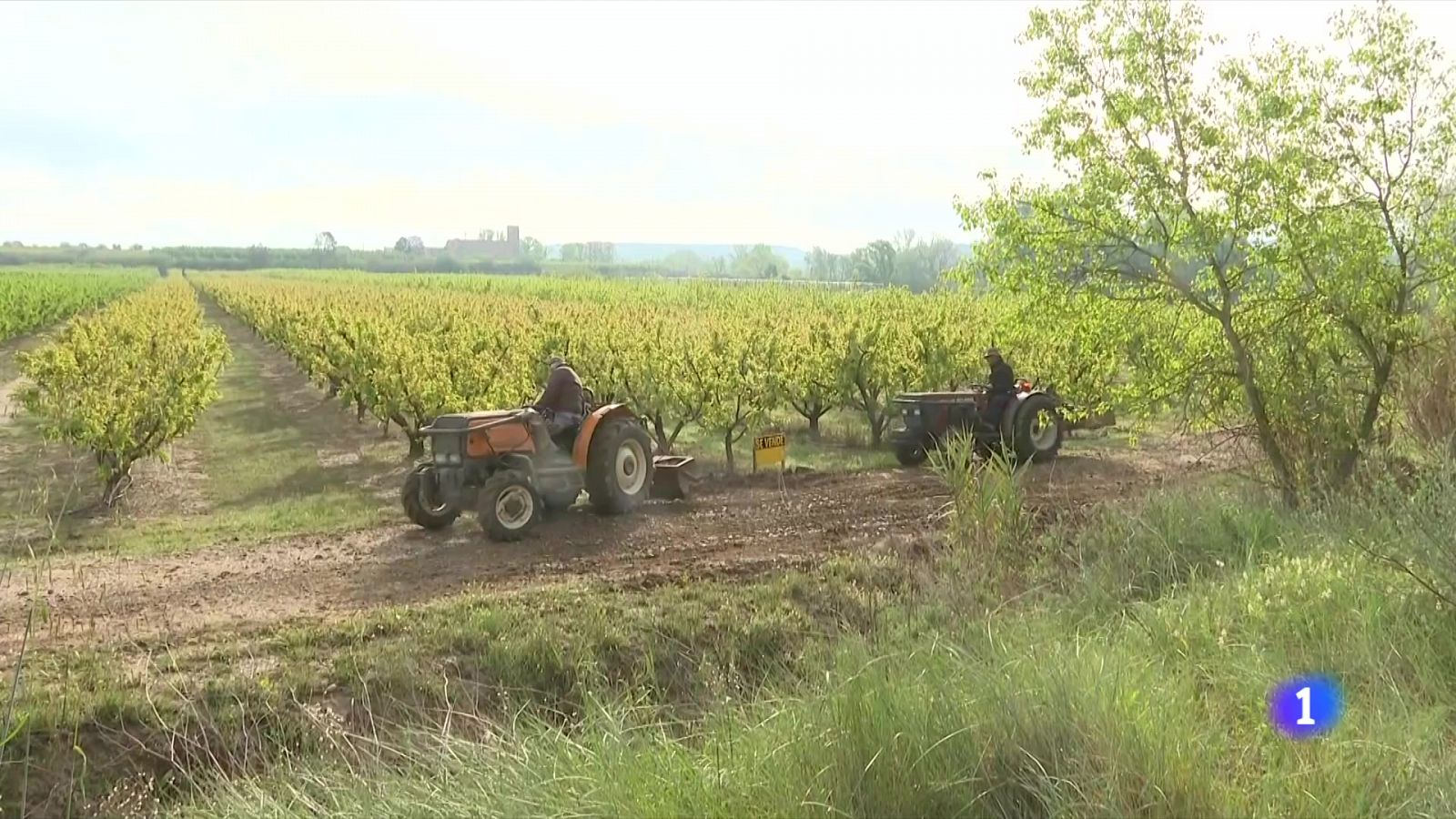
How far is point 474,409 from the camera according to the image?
524 inches

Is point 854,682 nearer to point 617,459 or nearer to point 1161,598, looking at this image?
point 1161,598

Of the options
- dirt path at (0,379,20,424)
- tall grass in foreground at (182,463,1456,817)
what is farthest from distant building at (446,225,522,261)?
tall grass in foreground at (182,463,1456,817)

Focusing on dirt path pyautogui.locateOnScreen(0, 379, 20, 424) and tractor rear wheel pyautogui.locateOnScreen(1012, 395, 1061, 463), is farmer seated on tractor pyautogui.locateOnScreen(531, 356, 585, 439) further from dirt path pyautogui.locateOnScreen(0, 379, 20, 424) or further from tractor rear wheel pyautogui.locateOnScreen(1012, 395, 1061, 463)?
dirt path pyautogui.locateOnScreen(0, 379, 20, 424)

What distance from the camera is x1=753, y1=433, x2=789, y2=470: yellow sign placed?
38.5ft

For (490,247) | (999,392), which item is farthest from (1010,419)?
(490,247)

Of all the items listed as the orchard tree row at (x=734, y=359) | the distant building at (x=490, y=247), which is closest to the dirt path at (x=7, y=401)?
the orchard tree row at (x=734, y=359)

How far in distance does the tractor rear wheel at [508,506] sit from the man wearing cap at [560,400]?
63 cm

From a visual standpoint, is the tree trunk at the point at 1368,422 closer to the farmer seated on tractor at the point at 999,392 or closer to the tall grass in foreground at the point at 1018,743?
the tall grass in foreground at the point at 1018,743

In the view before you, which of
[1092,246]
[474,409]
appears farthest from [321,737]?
[474,409]

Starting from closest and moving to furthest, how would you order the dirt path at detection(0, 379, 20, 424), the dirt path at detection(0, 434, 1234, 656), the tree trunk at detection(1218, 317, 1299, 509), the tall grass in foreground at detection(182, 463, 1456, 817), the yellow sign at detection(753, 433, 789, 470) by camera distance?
the tall grass in foreground at detection(182, 463, 1456, 817) → the dirt path at detection(0, 434, 1234, 656) → the tree trunk at detection(1218, 317, 1299, 509) → the yellow sign at detection(753, 433, 789, 470) → the dirt path at detection(0, 379, 20, 424)

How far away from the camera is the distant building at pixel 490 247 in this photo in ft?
552

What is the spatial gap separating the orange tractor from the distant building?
156739 millimetres

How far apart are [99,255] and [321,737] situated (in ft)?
584

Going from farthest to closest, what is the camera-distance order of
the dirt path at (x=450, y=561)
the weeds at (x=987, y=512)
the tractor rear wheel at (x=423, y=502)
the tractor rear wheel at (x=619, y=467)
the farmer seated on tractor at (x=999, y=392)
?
the farmer seated on tractor at (x=999, y=392), the tractor rear wheel at (x=619, y=467), the tractor rear wheel at (x=423, y=502), the weeds at (x=987, y=512), the dirt path at (x=450, y=561)
